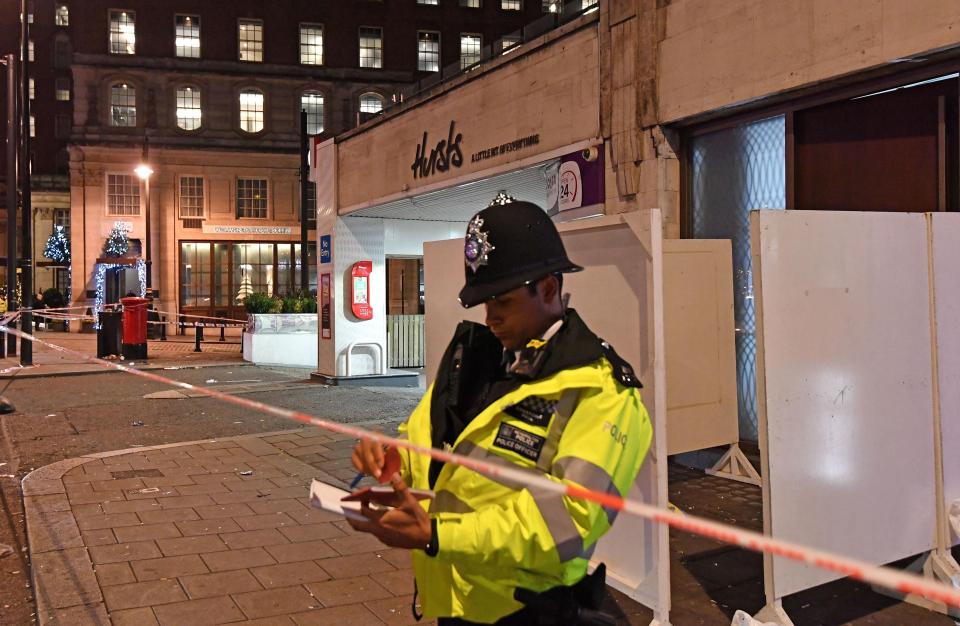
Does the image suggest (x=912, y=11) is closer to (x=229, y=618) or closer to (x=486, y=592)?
(x=486, y=592)

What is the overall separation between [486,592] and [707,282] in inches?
191

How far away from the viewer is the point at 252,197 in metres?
37.5

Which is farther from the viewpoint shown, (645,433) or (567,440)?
(645,433)

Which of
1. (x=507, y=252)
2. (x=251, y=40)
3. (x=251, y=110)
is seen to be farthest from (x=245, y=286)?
(x=507, y=252)

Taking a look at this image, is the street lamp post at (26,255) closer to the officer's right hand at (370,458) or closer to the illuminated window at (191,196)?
the officer's right hand at (370,458)

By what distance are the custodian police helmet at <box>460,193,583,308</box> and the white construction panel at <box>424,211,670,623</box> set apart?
1974mm

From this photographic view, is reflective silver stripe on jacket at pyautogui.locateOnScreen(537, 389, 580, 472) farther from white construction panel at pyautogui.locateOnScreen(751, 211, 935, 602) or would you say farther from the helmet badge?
white construction panel at pyautogui.locateOnScreen(751, 211, 935, 602)

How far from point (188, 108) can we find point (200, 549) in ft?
117

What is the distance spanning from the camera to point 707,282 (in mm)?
6359

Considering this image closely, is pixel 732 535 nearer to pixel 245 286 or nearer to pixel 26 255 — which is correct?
pixel 26 255

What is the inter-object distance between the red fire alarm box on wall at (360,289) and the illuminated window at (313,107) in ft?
85.6

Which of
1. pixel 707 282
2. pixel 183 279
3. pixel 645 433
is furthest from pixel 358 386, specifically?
pixel 183 279

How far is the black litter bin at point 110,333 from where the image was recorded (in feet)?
59.9

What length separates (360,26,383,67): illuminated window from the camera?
39219 mm
